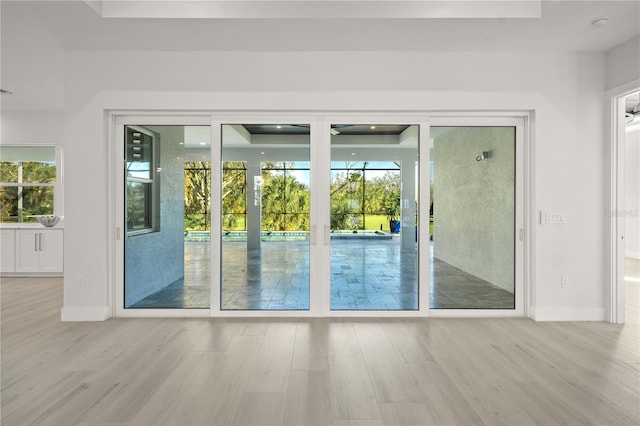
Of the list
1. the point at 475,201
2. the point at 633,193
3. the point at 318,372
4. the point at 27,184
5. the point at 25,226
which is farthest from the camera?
the point at 633,193

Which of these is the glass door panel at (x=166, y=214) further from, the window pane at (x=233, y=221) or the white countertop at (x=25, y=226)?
the white countertop at (x=25, y=226)

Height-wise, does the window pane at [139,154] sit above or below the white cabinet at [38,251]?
above

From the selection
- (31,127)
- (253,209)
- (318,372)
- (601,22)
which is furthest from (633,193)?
(31,127)

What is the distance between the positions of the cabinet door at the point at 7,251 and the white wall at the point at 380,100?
3.47m

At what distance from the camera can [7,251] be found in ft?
22.2

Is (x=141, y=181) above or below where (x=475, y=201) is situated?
above

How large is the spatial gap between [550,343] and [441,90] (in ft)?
9.02

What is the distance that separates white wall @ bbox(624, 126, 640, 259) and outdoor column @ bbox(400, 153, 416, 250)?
7.43m

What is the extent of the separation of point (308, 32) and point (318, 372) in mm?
3056

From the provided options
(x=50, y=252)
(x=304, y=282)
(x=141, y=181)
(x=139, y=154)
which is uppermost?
(x=139, y=154)

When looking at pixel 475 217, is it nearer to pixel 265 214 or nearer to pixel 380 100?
pixel 380 100

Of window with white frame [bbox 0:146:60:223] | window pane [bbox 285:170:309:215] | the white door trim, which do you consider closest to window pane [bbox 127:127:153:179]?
window pane [bbox 285:170:309:215]

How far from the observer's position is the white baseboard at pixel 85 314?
14.1ft

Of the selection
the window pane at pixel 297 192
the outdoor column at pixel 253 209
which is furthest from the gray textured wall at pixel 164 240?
the window pane at pixel 297 192
